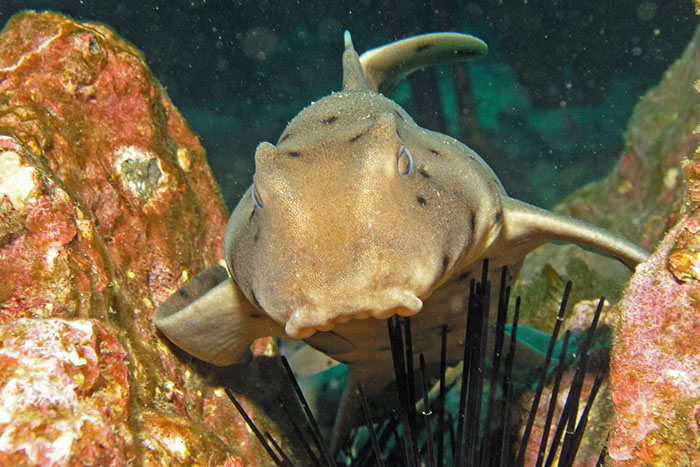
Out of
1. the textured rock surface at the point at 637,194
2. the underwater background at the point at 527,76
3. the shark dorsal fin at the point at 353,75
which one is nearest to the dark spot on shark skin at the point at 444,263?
the shark dorsal fin at the point at 353,75

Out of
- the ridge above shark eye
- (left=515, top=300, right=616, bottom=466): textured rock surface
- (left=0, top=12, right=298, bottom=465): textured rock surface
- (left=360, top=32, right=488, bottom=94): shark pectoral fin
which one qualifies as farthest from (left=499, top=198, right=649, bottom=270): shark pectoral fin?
(left=360, top=32, right=488, bottom=94): shark pectoral fin

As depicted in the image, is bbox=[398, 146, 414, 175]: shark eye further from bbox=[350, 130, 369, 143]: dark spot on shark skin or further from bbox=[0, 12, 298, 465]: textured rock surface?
bbox=[0, 12, 298, 465]: textured rock surface

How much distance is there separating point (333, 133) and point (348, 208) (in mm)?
693

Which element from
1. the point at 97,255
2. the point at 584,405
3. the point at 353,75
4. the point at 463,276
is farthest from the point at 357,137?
the point at 584,405

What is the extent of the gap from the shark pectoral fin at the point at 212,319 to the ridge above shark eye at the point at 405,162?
4.63ft

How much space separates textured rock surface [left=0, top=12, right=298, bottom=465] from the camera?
1712 millimetres

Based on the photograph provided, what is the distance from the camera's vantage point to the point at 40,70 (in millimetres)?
3459

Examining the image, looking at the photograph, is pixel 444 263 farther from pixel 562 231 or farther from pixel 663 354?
pixel 562 231

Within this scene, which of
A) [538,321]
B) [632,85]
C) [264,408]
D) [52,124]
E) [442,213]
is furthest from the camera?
[632,85]

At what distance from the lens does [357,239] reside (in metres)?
1.97

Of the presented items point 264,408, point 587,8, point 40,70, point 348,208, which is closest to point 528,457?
point 264,408

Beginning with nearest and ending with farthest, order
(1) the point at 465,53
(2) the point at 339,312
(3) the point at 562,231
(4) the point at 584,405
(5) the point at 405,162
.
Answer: (2) the point at 339,312
(5) the point at 405,162
(3) the point at 562,231
(4) the point at 584,405
(1) the point at 465,53

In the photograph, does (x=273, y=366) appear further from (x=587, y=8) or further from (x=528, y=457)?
(x=587, y=8)

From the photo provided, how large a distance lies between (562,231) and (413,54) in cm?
271
